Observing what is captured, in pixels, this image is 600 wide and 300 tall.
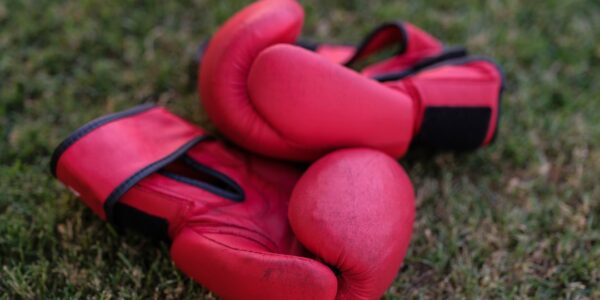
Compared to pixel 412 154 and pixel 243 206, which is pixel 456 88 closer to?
pixel 412 154

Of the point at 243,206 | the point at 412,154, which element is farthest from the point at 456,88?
the point at 243,206

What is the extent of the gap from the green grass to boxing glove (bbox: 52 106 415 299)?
19 centimetres

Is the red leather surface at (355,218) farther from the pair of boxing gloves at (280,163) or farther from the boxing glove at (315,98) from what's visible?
the boxing glove at (315,98)

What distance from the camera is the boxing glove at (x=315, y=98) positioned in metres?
1.71

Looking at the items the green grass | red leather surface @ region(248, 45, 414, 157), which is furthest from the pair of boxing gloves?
the green grass

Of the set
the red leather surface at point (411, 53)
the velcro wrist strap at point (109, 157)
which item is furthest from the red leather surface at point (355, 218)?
the red leather surface at point (411, 53)

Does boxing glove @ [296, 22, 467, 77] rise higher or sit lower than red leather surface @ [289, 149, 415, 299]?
higher

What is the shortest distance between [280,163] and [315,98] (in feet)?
1.02

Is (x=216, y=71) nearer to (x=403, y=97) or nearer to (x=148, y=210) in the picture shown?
(x=148, y=210)

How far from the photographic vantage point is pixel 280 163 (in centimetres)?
193

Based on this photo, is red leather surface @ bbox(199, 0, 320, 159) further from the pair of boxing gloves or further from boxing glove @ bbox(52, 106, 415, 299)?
boxing glove @ bbox(52, 106, 415, 299)

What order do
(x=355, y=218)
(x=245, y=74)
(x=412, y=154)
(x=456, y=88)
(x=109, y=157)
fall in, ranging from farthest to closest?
(x=412, y=154)
(x=456, y=88)
(x=245, y=74)
(x=109, y=157)
(x=355, y=218)

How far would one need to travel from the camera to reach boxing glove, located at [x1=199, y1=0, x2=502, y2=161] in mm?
1709

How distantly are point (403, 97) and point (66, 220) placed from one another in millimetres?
1101
